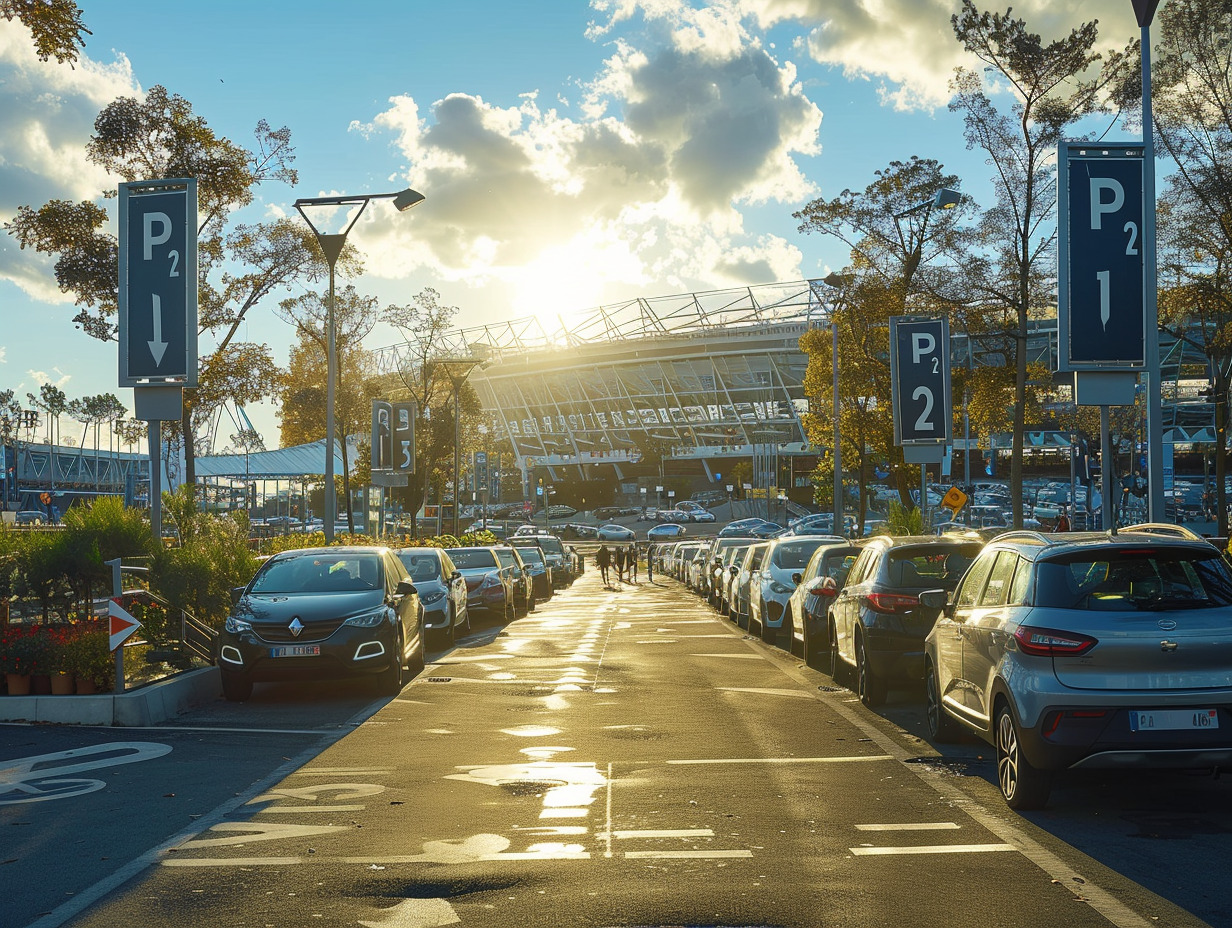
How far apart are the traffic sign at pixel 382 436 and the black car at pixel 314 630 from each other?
66.2 ft

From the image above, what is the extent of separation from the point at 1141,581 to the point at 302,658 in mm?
8211

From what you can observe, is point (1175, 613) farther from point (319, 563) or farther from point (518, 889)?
point (319, 563)

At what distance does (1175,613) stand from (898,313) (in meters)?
30.9

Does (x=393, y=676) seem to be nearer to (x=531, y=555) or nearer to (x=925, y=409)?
(x=925, y=409)

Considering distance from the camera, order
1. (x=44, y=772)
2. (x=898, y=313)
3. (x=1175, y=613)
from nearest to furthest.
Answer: (x=1175, y=613) → (x=44, y=772) → (x=898, y=313)

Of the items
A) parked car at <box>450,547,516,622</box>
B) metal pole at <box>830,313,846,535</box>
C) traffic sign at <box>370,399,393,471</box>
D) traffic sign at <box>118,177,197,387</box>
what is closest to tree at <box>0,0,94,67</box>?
traffic sign at <box>118,177,197,387</box>

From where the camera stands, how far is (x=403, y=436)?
119 ft

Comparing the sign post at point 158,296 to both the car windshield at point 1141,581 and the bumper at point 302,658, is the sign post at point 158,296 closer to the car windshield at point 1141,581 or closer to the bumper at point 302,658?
the bumper at point 302,658

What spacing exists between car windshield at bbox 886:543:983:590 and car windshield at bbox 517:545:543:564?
24522mm

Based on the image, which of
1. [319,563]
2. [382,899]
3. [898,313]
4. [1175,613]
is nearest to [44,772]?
[382,899]

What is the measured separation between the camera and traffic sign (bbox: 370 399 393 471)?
3444cm

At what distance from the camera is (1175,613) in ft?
23.1

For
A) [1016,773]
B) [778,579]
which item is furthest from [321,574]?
[1016,773]

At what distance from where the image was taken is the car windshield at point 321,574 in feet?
45.6
